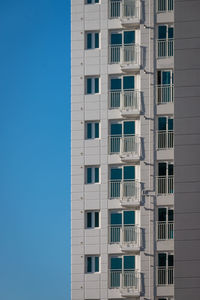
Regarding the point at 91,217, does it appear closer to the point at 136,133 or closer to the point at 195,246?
the point at 136,133

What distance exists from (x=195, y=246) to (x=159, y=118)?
4.10m

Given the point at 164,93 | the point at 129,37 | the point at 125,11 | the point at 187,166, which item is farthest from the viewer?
the point at 129,37

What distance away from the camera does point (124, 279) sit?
16.9m

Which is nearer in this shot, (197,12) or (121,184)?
(197,12)

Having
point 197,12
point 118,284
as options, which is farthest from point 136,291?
point 197,12

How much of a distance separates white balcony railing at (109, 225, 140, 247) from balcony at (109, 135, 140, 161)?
1.84 m

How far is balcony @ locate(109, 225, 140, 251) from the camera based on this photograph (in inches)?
663

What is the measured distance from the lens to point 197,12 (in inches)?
567

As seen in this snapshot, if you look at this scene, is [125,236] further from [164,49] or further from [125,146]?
[164,49]

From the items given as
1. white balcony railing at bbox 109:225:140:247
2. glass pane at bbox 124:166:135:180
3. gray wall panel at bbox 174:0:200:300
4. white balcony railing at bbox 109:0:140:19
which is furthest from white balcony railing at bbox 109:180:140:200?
white balcony railing at bbox 109:0:140:19

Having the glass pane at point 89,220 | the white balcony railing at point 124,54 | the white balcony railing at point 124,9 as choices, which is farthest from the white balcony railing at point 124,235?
the white balcony railing at point 124,9

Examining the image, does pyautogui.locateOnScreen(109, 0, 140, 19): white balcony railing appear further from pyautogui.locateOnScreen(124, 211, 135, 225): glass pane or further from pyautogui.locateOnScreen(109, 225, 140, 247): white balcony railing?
pyautogui.locateOnScreen(109, 225, 140, 247): white balcony railing

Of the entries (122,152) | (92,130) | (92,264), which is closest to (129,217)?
(92,264)

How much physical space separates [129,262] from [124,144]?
124 inches
